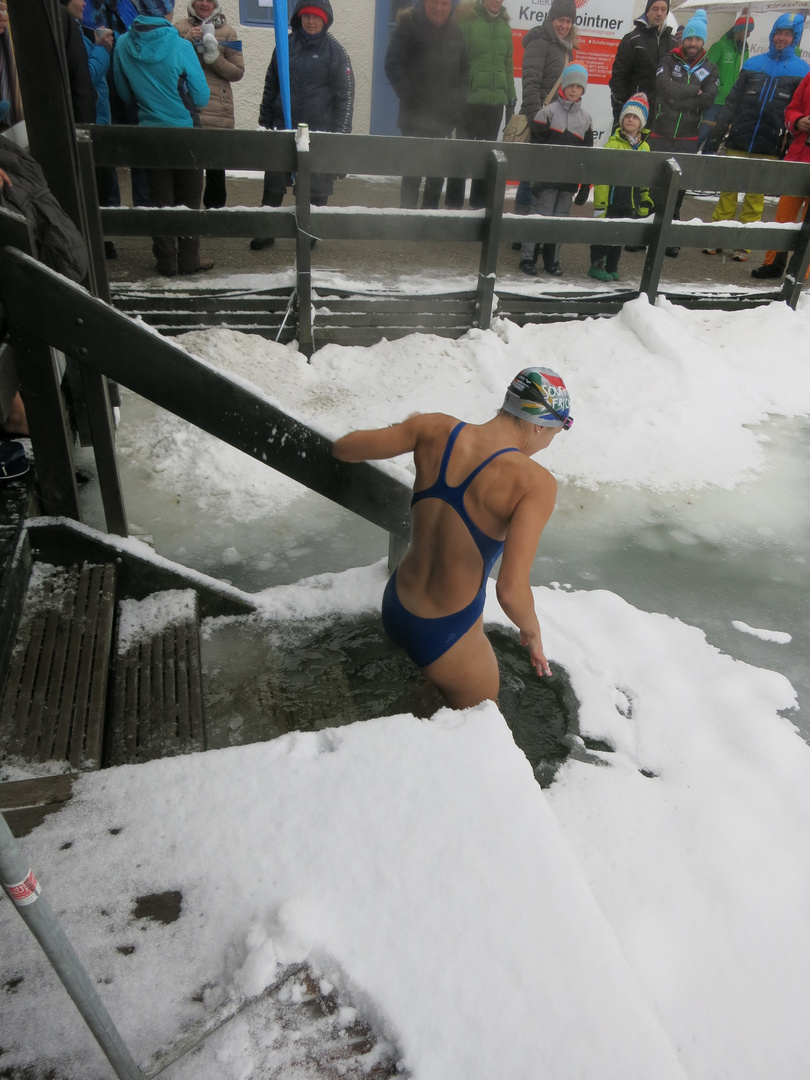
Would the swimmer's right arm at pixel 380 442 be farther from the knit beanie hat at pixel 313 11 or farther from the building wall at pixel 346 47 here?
Result: the building wall at pixel 346 47

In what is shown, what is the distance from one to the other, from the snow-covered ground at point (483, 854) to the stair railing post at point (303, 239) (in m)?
1.88

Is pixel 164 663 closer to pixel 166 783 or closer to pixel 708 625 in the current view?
pixel 166 783

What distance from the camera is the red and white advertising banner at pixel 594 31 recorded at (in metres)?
11.4

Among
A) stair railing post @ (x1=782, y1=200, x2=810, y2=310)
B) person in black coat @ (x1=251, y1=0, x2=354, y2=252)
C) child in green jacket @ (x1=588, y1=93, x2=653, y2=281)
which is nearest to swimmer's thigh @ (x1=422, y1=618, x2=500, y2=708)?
person in black coat @ (x1=251, y1=0, x2=354, y2=252)

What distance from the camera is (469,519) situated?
8.37 ft

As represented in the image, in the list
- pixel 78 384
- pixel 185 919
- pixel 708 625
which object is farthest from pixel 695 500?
pixel 185 919

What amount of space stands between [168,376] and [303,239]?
3.65m

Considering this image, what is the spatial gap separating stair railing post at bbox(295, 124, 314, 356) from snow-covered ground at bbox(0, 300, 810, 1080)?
1.88 meters

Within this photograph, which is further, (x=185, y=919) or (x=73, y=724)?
(x=73, y=724)

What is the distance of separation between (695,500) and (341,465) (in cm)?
290

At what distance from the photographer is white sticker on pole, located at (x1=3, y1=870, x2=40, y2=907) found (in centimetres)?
88

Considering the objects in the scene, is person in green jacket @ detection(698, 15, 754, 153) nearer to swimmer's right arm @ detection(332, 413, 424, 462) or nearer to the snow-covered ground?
the snow-covered ground

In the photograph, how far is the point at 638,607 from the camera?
3834 mm

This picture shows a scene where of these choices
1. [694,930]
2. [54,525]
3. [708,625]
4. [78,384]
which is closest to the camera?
[694,930]
